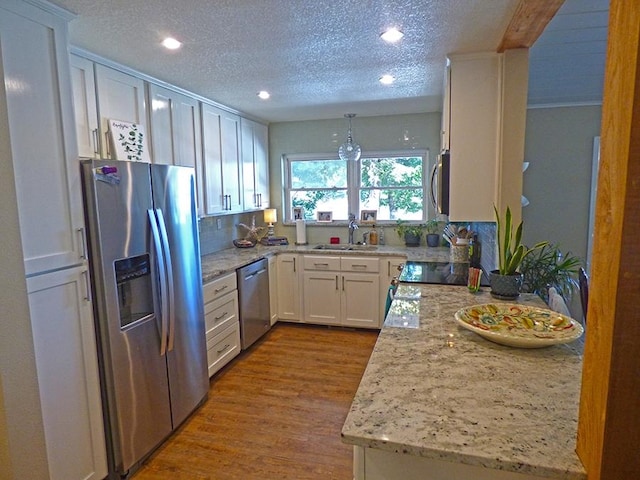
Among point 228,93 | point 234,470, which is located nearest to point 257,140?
point 228,93

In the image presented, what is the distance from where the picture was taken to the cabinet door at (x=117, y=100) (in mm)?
2307

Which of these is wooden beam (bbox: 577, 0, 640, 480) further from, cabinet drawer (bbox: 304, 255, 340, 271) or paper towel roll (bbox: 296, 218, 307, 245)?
paper towel roll (bbox: 296, 218, 307, 245)

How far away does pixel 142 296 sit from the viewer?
7.01 ft

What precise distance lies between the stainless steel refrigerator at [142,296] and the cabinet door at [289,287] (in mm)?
1700

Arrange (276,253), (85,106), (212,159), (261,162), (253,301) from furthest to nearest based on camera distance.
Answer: (261,162) < (276,253) < (253,301) < (212,159) < (85,106)

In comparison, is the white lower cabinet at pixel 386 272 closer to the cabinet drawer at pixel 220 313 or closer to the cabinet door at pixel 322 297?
the cabinet door at pixel 322 297

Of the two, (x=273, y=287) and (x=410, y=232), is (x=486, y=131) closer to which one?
(x=410, y=232)

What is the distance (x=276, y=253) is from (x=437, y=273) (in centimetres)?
192

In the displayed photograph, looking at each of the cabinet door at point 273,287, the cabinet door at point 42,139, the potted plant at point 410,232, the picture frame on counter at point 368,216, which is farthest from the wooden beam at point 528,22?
the cabinet door at point 273,287

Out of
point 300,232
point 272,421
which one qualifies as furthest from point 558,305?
point 300,232

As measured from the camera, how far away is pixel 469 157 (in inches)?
96.7

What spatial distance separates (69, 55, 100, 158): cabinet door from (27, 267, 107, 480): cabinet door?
32.0 inches

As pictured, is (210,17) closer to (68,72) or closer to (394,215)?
(68,72)

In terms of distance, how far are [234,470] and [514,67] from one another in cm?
277
